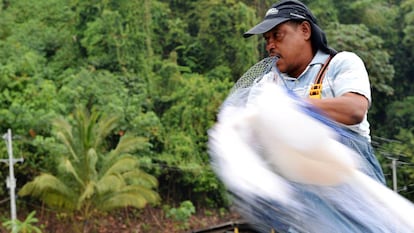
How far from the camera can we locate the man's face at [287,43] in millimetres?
1314

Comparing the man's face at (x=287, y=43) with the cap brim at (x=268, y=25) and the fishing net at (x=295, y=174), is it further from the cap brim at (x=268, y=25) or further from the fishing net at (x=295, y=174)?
the fishing net at (x=295, y=174)

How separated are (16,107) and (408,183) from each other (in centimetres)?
824

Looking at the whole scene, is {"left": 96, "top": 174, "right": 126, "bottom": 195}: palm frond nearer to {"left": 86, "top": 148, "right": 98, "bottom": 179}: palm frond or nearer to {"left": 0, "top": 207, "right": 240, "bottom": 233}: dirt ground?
{"left": 86, "top": 148, "right": 98, "bottom": 179}: palm frond

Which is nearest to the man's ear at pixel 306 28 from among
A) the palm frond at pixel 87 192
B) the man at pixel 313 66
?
the man at pixel 313 66

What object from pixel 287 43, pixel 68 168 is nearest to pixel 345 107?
pixel 287 43

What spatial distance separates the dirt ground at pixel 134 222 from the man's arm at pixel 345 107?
10944mm

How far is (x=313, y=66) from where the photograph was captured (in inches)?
52.9

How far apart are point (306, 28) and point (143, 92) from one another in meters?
12.8

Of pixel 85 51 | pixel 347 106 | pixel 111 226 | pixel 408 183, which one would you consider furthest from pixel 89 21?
pixel 347 106

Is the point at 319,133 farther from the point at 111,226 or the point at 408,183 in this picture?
the point at 408,183

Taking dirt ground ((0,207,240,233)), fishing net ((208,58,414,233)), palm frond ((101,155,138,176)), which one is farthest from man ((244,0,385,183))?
dirt ground ((0,207,240,233))

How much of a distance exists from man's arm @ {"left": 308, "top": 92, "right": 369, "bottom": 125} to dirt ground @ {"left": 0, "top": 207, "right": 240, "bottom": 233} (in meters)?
10.9

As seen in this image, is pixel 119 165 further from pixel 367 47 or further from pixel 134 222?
pixel 367 47

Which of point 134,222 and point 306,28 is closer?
point 306,28
